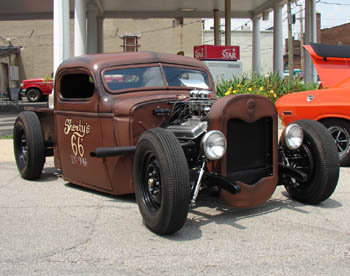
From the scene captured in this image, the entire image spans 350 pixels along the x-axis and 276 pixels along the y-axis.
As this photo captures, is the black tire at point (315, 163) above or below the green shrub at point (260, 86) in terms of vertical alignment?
below

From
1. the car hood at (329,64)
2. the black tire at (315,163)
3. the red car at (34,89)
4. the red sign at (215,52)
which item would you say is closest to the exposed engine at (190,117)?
the black tire at (315,163)

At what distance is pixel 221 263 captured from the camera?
3139 millimetres

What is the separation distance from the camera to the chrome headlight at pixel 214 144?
3.66 metres

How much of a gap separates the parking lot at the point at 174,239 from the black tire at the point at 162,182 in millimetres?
173

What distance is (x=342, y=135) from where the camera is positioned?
6.72m

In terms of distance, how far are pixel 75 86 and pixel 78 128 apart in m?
0.76

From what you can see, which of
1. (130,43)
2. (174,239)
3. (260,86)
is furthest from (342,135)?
(130,43)

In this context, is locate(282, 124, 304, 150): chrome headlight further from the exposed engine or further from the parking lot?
the exposed engine

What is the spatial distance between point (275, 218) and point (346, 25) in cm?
4640

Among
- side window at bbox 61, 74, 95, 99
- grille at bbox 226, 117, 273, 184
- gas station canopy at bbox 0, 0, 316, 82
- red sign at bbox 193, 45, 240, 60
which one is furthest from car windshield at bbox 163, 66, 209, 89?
gas station canopy at bbox 0, 0, 316, 82

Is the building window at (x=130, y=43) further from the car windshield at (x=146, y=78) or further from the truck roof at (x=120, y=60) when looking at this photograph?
the car windshield at (x=146, y=78)

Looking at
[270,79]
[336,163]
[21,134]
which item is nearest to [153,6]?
[270,79]

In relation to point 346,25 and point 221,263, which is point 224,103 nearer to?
point 221,263

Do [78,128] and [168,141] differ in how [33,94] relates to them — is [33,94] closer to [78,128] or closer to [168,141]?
[78,128]
